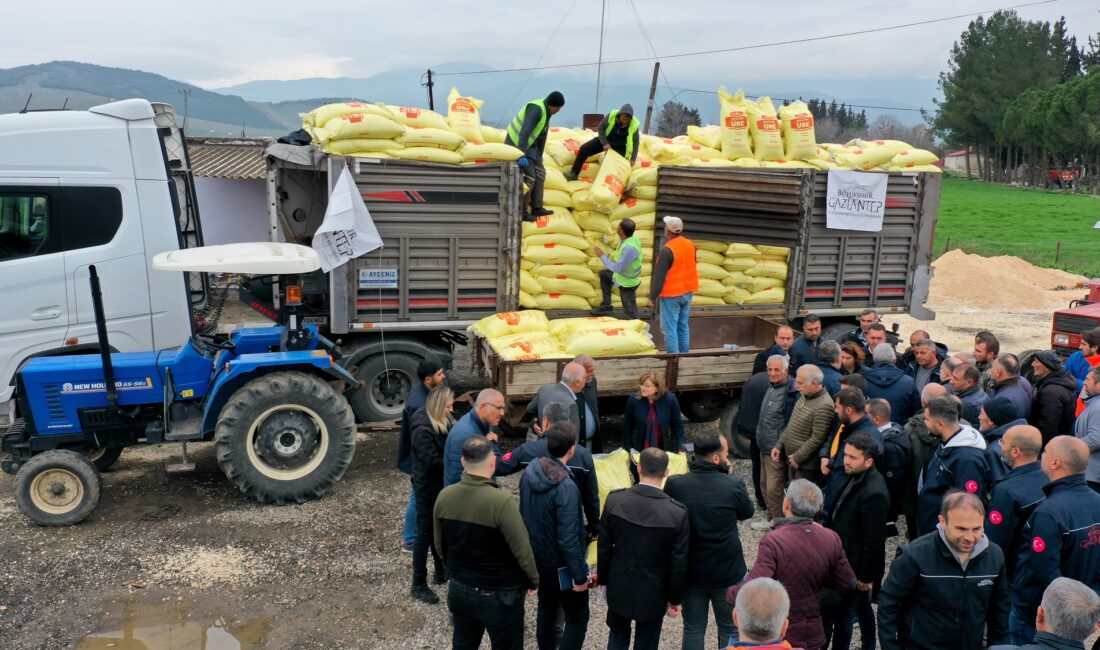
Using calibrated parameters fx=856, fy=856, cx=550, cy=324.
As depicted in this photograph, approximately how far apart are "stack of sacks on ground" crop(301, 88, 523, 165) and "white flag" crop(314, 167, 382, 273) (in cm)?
32

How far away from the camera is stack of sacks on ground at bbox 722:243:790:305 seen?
9.38 metres

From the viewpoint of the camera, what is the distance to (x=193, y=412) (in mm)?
6770

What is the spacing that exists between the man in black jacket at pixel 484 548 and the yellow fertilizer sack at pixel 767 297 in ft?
20.0

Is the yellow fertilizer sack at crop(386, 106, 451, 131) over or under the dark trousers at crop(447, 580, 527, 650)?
over

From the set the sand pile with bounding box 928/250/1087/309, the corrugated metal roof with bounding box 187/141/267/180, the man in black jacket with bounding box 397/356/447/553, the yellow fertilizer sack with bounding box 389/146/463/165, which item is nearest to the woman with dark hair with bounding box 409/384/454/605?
the man in black jacket with bounding box 397/356/447/553

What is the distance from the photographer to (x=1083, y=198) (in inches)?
1800

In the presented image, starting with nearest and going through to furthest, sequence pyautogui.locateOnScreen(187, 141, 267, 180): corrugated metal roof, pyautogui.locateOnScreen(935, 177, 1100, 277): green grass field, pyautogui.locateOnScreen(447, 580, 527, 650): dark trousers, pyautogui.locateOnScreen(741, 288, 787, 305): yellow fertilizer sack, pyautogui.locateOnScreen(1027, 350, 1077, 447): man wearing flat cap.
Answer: pyautogui.locateOnScreen(447, 580, 527, 650): dark trousers < pyautogui.locateOnScreen(1027, 350, 1077, 447): man wearing flat cap < pyautogui.locateOnScreen(741, 288, 787, 305): yellow fertilizer sack < pyautogui.locateOnScreen(187, 141, 267, 180): corrugated metal roof < pyautogui.locateOnScreen(935, 177, 1100, 277): green grass field

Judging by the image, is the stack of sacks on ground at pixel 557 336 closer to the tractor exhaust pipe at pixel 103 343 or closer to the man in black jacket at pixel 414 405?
the man in black jacket at pixel 414 405

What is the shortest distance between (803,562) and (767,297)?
6084 mm

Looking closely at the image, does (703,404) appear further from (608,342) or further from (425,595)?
(425,595)

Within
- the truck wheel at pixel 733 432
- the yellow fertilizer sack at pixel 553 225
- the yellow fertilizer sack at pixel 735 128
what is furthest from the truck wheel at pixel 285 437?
the yellow fertilizer sack at pixel 735 128

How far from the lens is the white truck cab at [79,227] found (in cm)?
691

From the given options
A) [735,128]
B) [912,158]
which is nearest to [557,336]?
[735,128]

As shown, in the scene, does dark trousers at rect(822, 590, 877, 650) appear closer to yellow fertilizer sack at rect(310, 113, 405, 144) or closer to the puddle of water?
the puddle of water
